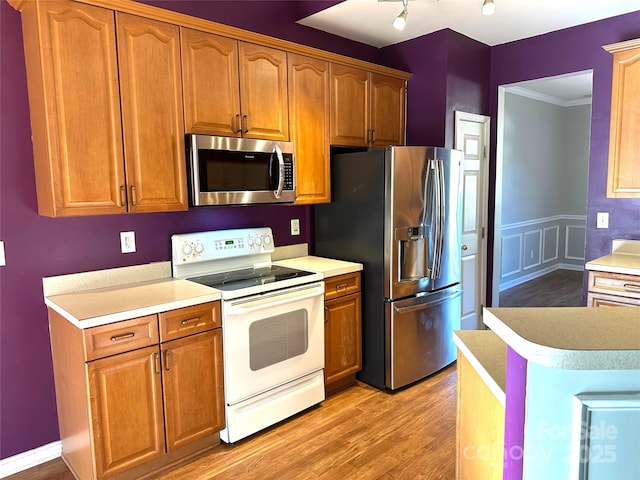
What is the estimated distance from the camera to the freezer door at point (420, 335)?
308 centimetres

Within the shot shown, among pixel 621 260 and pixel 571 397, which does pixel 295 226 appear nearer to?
pixel 621 260

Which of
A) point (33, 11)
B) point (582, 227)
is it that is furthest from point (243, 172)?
point (582, 227)

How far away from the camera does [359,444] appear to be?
2516mm

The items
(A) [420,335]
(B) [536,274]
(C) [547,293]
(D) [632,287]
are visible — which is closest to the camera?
(D) [632,287]

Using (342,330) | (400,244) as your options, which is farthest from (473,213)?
(342,330)

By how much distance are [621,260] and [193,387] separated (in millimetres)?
2816

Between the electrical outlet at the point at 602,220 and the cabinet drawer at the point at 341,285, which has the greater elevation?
the electrical outlet at the point at 602,220

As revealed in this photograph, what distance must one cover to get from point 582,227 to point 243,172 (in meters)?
6.35

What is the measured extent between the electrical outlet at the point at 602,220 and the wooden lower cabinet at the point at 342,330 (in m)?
1.89

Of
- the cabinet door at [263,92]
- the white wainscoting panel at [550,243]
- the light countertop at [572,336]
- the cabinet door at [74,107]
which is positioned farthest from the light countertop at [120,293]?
the white wainscoting panel at [550,243]

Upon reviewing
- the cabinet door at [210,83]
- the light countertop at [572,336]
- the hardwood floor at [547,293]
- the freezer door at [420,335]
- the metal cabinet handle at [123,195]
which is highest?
the cabinet door at [210,83]

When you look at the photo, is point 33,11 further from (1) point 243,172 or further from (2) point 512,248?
(2) point 512,248

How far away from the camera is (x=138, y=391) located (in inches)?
83.8

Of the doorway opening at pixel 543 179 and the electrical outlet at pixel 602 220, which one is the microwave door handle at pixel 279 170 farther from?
the doorway opening at pixel 543 179
